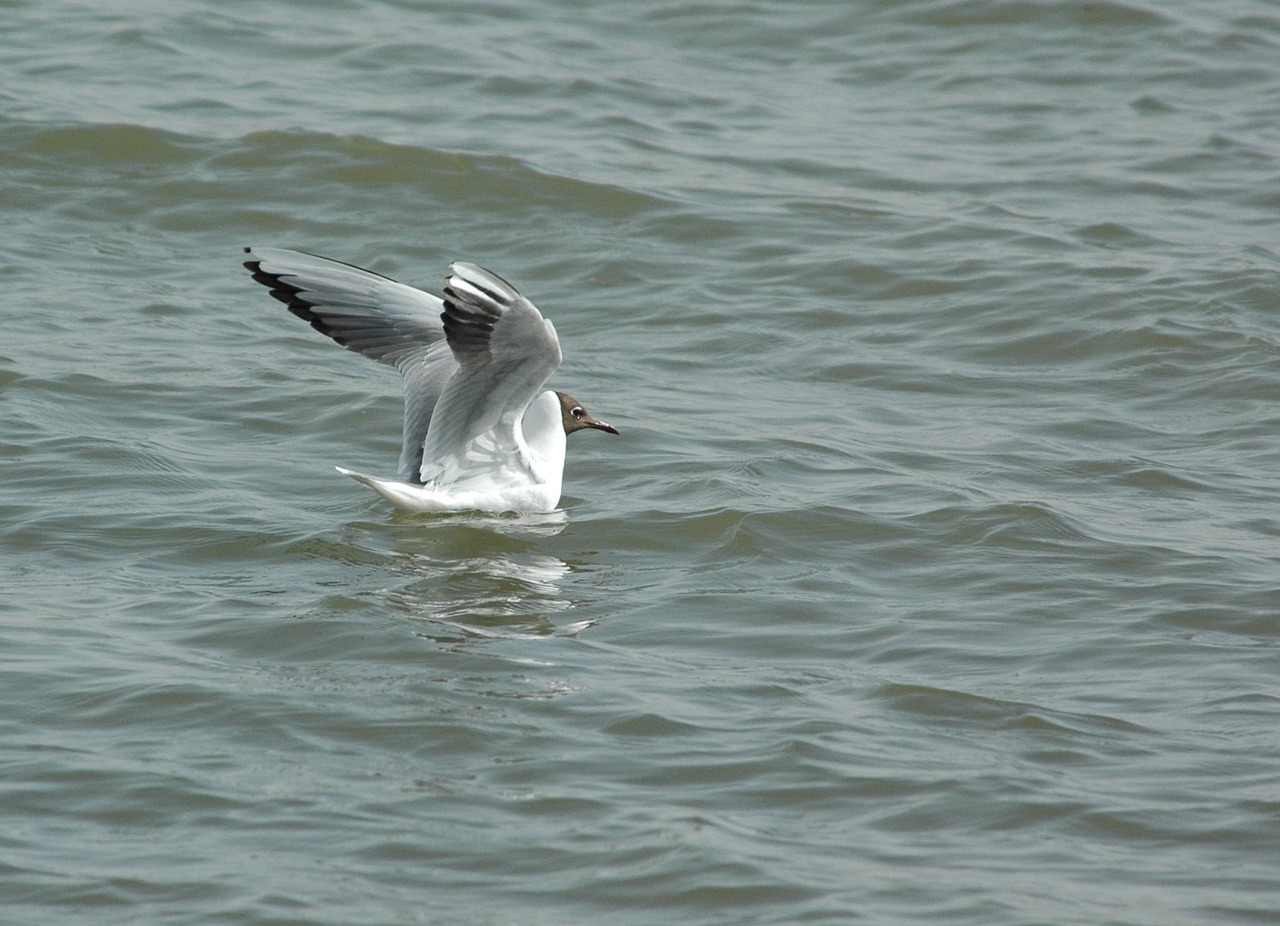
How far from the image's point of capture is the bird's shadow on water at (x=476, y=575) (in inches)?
263

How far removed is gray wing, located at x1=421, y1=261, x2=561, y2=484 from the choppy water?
0.99 ft

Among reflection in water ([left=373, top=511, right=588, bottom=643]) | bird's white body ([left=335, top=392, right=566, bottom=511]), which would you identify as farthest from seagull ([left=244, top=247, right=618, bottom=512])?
reflection in water ([left=373, top=511, right=588, bottom=643])

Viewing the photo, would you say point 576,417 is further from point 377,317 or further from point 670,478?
point 377,317

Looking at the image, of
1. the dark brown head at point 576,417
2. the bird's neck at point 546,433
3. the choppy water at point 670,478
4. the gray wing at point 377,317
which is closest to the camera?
the choppy water at point 670,478

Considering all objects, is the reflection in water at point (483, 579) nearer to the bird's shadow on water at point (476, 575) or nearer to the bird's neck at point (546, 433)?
the bird's shadow on water at point (476, 575)

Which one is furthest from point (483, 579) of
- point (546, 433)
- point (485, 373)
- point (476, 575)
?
point (546, 433)

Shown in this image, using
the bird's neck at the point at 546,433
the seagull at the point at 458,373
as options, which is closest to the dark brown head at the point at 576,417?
the seagull at the point at 458,373

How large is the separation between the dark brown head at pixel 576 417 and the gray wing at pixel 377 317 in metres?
0.55

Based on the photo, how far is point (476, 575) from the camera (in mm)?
7301

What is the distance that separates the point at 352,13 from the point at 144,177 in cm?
393

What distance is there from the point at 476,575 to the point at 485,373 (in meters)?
0.81

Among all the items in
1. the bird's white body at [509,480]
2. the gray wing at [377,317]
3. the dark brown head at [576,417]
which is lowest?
the bird's white body at [509,480]

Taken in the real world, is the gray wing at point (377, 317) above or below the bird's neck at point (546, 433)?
above

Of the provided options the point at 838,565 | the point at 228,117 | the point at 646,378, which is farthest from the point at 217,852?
the point at 228,117
